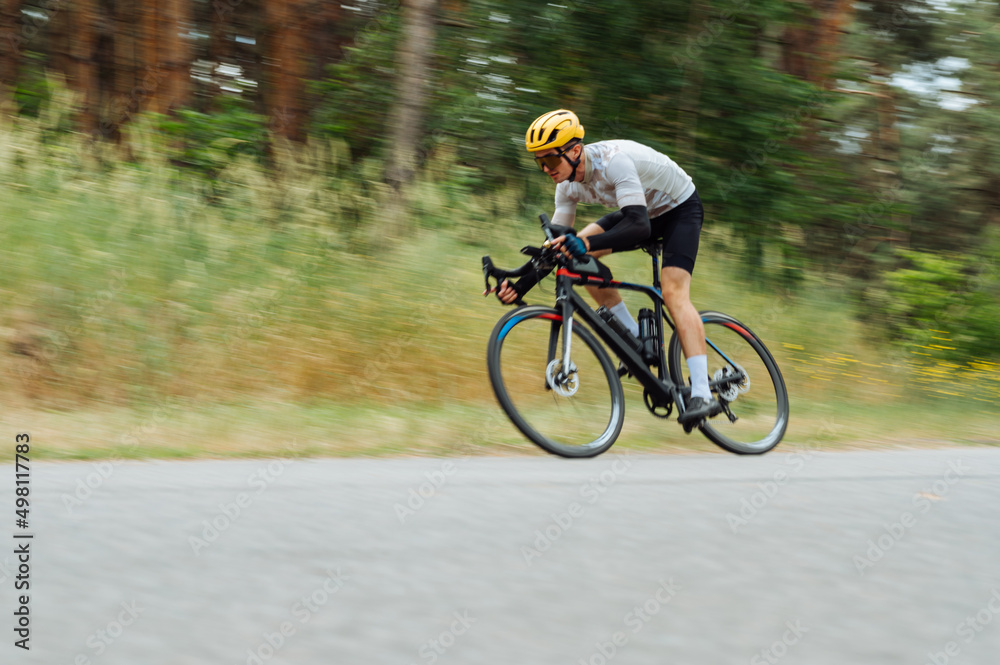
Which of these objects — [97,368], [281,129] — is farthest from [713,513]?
[281,129]

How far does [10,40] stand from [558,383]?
10.3 m

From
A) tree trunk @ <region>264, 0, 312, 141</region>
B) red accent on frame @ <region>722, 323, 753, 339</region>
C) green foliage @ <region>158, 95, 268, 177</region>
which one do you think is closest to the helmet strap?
red accent on frame @ <region>722, 323, 753, 339</region>

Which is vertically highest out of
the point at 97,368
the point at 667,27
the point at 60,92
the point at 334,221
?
the point at 667,27

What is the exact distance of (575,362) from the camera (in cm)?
563

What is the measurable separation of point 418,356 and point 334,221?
204 cm

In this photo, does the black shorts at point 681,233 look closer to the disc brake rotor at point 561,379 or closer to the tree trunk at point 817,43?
the disc brake rotor at point 561,379

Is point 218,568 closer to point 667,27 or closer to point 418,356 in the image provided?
point 418,356

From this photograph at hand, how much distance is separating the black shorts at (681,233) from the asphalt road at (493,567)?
1459mm

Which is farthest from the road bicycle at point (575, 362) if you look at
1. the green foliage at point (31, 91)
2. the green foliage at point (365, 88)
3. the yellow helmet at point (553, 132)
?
the green foliage at point (31, 91)

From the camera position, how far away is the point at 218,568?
10.4ft

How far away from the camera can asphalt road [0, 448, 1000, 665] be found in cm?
267

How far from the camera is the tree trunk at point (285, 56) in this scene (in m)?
13.7

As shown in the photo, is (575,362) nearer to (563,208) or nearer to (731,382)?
(563,208)

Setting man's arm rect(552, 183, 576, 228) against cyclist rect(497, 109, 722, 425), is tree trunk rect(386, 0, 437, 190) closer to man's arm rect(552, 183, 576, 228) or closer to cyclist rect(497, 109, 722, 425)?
man's arm rect(552, 183, 576, 228)
